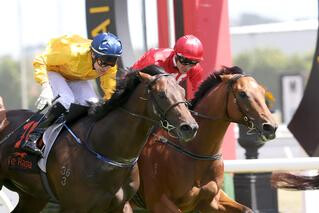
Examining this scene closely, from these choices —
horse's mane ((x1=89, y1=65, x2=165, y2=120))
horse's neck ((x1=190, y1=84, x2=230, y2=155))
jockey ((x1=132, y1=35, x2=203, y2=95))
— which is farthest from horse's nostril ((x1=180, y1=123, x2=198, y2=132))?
jockey ((x1=132, y1=35, x2=203, y2=95))

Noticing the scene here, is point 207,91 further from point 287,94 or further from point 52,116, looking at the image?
point 287,94

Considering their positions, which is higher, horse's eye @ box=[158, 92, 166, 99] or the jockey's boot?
horse's eye @ box=[158, 92, 166, 99]

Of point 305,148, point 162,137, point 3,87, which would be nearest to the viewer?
point 162,137

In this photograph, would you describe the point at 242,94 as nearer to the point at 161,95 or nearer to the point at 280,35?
the point at 161,95

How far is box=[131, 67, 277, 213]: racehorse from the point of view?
580 centimetres

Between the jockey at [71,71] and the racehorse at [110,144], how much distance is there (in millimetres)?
206

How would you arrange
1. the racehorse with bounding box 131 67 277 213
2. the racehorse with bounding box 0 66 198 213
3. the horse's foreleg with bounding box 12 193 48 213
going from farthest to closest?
the horse's foreleg with bounding box 12 193 48 213, the racehorse with bounding box 131 67 277 213, the racehorse with bounding box 0 66 198 213

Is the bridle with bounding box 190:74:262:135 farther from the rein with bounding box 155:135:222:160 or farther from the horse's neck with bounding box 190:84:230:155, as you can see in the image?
the rein with bounding box 155:135:222:160

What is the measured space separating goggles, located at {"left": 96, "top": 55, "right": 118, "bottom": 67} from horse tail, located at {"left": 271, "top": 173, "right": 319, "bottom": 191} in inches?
75.3

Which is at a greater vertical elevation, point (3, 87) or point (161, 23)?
point (161, 23)

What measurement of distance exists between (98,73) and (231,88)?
91cm

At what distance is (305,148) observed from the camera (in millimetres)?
7742

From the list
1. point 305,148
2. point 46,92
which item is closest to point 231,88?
point 46,92

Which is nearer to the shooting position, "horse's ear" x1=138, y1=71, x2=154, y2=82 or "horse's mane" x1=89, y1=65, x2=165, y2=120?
"horse's ear" x1=138, y1=71, x2=154, y2=82
